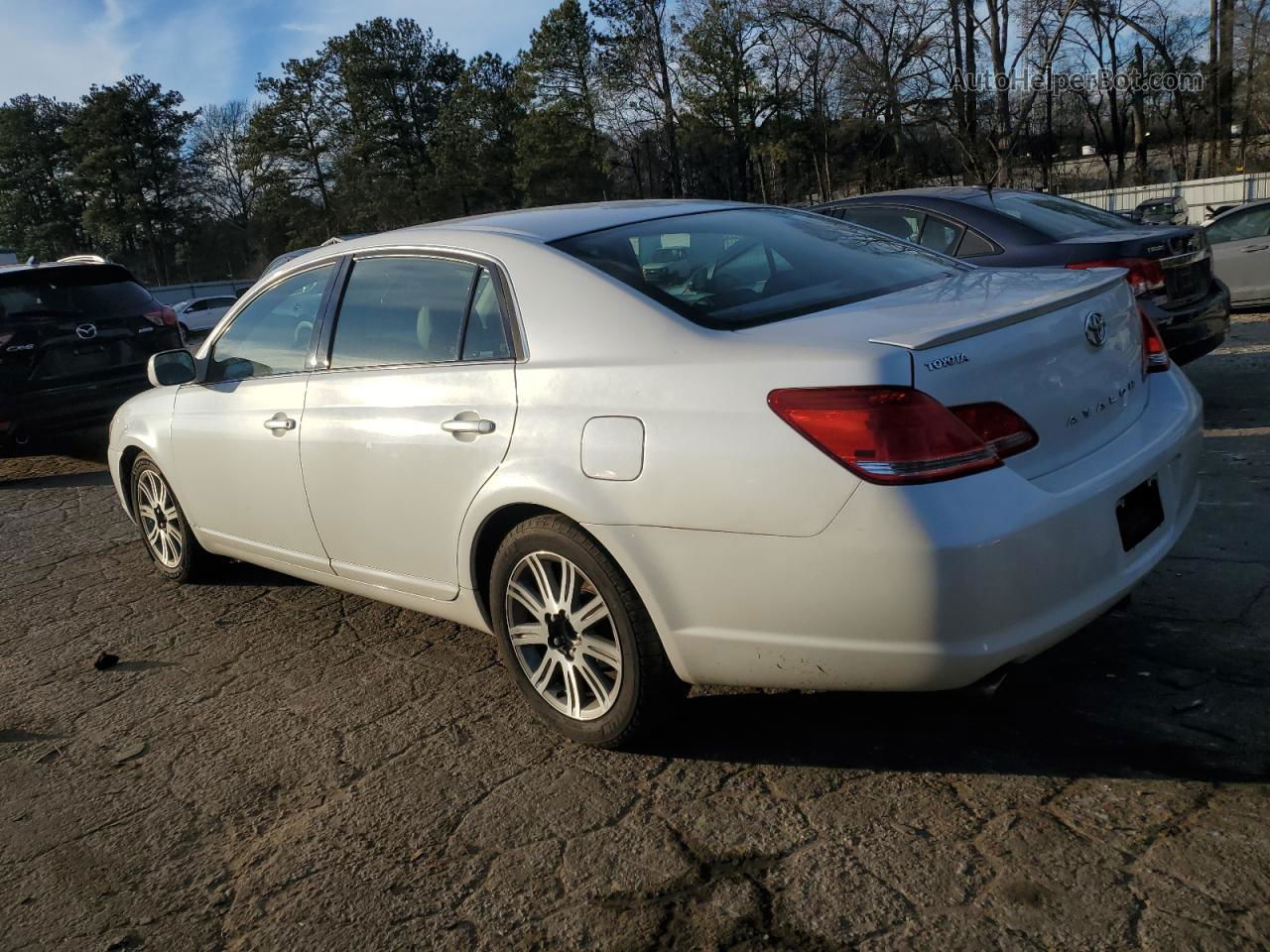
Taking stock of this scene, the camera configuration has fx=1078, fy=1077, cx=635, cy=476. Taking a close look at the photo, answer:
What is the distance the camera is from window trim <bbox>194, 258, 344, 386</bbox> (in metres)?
4.05

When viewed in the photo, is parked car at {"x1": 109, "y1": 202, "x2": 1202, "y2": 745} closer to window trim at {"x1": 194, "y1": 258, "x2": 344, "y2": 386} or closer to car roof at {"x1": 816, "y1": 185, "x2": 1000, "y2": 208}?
window trim at {"x1": 194, "y1": 258, "x2": 344, "y2": 386}

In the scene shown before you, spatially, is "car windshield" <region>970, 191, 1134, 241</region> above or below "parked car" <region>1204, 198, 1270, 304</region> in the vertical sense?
above

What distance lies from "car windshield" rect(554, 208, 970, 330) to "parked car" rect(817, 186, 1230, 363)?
2.79m

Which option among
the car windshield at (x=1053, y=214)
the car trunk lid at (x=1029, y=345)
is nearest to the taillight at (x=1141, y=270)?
the car windshield at (x=1053, y=214)

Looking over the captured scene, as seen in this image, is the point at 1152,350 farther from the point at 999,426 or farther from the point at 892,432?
the point at 892,432

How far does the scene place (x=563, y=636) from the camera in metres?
3.18

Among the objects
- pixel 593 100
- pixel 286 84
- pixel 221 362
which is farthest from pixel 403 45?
pixel 221 362

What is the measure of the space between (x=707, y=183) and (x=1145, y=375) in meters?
49.4

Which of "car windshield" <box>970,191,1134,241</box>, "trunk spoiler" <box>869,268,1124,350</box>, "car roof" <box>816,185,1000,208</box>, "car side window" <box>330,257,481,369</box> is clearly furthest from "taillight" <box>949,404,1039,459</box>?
"car roof" <box>816,185,1000,208</box>

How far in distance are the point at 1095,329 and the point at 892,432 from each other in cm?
89

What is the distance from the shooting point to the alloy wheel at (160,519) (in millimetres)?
5176

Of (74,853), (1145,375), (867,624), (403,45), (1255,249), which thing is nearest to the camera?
(867,624)

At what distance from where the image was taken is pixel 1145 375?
3.27 metres

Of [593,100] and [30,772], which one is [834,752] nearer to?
[30,772]
